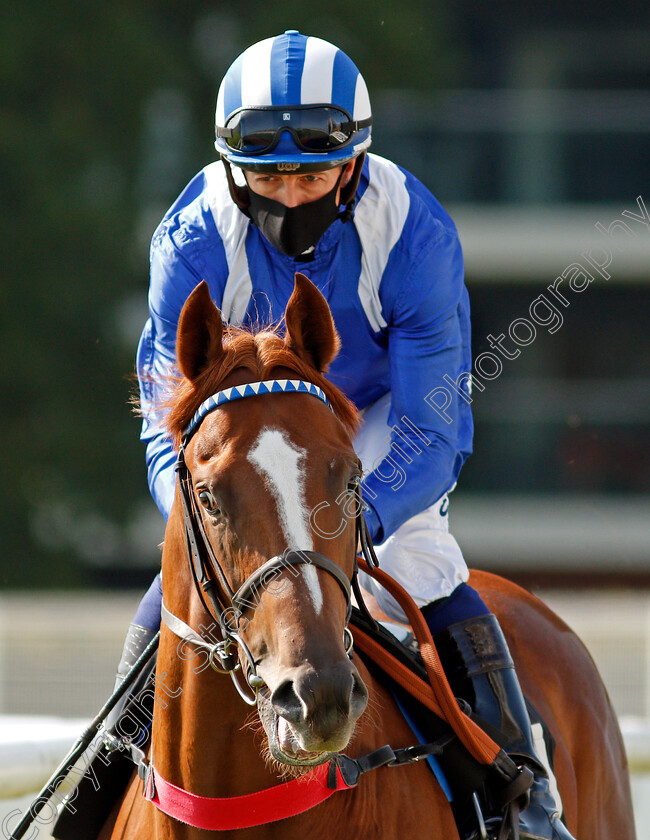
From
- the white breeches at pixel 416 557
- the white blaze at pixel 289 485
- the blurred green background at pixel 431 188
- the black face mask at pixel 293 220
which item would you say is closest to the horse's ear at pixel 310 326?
the white blaze at pixel 289 485

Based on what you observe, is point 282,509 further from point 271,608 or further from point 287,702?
point 287,702

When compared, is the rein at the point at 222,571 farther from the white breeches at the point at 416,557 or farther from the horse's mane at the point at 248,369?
the white breeches at the point at 416,557

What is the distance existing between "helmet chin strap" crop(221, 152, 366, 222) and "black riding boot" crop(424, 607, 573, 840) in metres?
1.33

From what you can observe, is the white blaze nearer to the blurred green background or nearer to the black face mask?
the black face mask

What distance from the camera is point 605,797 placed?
4.04m

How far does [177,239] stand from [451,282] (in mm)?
858

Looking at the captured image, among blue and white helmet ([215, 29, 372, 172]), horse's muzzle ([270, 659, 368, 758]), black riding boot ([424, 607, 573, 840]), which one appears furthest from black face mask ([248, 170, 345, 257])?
horse's muzzle ([270, 659, 368, 758])

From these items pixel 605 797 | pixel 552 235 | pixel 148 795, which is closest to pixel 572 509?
pixel 552 235

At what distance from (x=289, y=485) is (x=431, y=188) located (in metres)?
17.9

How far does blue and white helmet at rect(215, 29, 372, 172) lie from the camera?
10.6 ft

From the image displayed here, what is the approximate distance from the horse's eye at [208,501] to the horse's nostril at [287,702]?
0.42 meters

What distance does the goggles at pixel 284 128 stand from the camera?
3.24m

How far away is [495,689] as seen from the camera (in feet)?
10.8

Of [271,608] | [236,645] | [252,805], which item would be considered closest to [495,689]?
[252,805]
